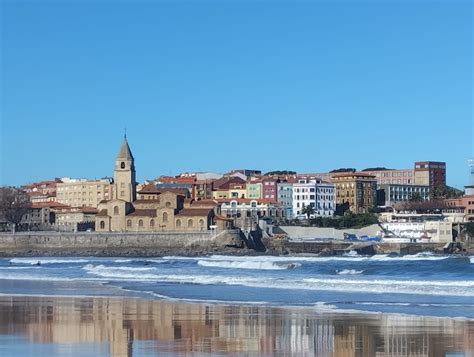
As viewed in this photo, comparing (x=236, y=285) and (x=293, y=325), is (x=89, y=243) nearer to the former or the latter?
(x=236, y=285)

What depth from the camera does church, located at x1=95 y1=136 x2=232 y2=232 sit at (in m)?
82.2

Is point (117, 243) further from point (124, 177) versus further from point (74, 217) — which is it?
point (74, 217)

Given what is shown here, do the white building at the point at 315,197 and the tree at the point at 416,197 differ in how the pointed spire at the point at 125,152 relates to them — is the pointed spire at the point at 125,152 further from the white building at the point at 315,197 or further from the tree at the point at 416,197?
the tree at the point at 416,197

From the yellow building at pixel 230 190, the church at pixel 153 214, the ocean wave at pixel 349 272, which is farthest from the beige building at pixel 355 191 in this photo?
the ocean wave at pixel 349 272

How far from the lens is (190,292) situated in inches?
1235

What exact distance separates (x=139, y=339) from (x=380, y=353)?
4.61 m

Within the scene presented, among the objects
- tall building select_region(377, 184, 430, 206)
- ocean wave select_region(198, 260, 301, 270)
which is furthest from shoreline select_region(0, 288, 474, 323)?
tall building select_region(377, 184, 430, 206)

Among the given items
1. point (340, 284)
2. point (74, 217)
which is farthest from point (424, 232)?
point (340, 284)

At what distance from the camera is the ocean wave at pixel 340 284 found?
101ft

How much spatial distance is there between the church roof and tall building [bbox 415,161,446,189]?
6374 cm

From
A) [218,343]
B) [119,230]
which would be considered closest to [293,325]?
[218,343]

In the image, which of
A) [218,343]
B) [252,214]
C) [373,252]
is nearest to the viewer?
[218,343]

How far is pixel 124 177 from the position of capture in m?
87.8

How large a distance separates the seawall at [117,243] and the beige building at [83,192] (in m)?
46.6
